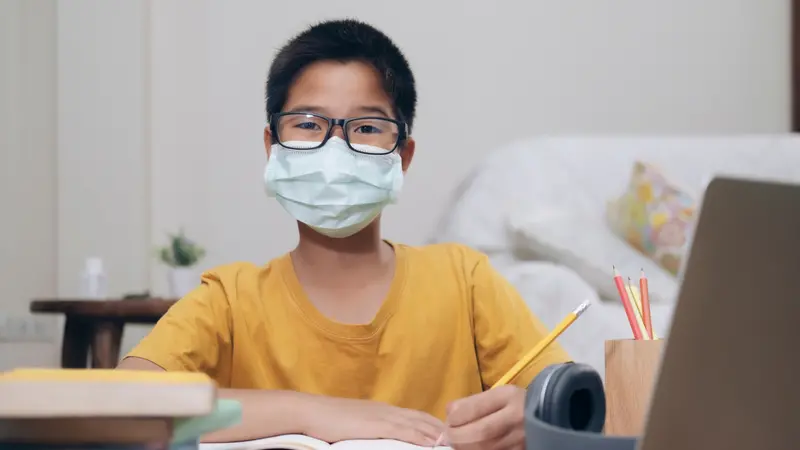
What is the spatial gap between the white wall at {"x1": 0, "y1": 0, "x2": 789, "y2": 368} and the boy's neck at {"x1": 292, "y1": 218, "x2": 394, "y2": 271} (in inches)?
49.5

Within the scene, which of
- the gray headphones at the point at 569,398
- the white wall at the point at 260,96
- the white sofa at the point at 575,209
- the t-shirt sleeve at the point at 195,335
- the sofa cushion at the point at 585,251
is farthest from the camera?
the white wall at the point at 260,96

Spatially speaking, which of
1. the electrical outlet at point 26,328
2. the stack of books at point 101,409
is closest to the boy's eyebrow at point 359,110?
the stack of books at point 101,409

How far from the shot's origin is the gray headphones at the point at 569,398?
38cm

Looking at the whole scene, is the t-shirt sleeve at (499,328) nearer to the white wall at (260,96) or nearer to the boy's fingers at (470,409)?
the boy's fingers at (470,409)

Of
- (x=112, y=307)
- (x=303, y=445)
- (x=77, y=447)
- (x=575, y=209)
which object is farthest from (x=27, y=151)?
(x=77, y=447)

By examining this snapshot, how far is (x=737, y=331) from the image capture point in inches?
10.7

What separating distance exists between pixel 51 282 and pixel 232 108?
0.66 meters

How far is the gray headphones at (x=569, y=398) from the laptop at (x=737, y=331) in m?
0.08

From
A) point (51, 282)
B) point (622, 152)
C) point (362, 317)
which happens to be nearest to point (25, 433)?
point (362, 317)

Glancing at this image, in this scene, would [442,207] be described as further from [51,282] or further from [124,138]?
[51,282]

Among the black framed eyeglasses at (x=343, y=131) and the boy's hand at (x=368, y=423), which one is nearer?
the boy's hand at (x=368, y=423)

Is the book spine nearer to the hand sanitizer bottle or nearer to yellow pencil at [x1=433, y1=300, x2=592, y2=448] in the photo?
yellow pencil at [x1=433, y1=300, x2=592, y2=448]

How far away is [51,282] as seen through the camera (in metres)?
2.23

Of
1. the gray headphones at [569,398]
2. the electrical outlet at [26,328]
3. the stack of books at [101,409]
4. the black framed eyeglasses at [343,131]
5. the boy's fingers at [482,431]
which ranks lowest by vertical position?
the electrical outlet at [26,328]
